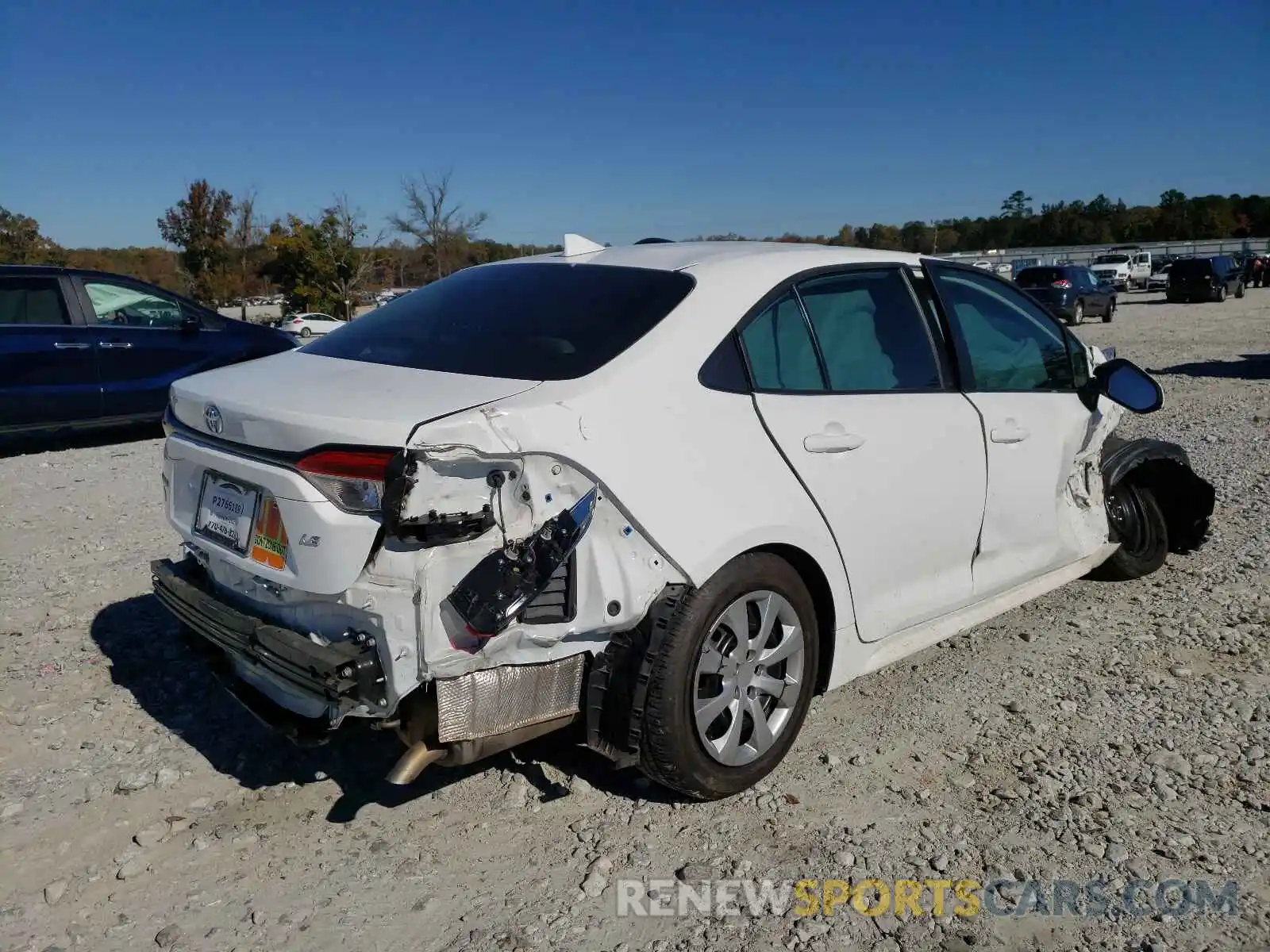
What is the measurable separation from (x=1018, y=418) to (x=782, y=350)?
1.31 m

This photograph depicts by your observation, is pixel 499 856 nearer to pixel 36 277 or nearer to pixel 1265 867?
pixel 1265 867

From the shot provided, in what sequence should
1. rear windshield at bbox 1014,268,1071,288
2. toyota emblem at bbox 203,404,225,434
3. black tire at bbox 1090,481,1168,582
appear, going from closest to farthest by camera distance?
toyota emblem at bbox 203,404,225,434
black tire at bbox 1090,481,1168,582
rear windshield at bbox 1014,268,1071,288

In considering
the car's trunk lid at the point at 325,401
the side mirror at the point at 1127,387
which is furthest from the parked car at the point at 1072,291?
the car's trunk lid at the point at 325,401

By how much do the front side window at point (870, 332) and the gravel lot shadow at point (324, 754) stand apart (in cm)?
157

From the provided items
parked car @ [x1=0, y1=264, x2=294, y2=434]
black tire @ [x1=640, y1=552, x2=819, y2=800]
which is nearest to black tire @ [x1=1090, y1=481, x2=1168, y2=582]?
black tire @ [x1=640, y1=552, x2=819, y2=800]

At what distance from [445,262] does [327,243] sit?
10513mm

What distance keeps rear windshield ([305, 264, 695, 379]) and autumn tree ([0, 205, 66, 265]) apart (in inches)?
1788

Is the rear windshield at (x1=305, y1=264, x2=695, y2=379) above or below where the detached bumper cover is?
above

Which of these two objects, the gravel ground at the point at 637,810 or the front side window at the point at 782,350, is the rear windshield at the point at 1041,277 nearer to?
the gravel ground at the point at 637,810

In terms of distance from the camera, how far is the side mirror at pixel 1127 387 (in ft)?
14.4

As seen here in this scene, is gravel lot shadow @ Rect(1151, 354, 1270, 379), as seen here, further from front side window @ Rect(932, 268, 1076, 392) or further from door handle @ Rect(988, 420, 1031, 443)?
door handle @ Rect(988, 420, 1031, 443)

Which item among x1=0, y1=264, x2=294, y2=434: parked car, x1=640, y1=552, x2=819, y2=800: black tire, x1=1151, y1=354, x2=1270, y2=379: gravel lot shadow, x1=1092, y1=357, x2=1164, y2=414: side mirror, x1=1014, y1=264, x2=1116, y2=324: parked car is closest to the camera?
x1=640, y1=552, x2=819, y2=800: black tire

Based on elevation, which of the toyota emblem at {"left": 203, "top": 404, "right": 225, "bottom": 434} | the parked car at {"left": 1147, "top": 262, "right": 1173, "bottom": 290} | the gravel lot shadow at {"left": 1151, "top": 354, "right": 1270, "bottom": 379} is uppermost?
the parked car at {"left": 1147, "top": 262, "right": 1173, "bottom": 290}

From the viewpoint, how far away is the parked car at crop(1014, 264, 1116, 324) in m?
25.7
